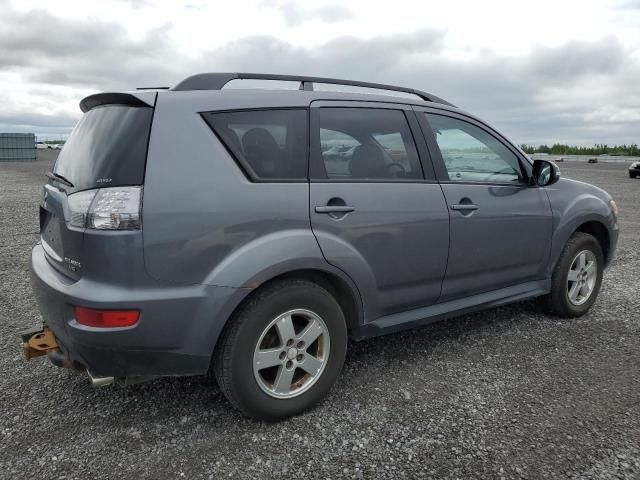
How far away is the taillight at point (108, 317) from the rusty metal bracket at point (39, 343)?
54 cm

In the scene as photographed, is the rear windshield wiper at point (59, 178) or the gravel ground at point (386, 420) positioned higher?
the rear windshield wiper at point (59, 178)

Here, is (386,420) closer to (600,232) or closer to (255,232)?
(255,232)

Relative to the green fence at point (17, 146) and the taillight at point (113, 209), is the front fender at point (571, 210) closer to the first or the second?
the taillight at point (113, 209)

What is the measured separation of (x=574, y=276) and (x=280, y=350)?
9.31 feet

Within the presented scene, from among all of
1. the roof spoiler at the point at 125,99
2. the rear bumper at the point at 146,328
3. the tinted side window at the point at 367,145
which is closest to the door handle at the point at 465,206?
the tinted side window at the point at 367,145

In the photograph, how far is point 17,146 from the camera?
35.1 meters

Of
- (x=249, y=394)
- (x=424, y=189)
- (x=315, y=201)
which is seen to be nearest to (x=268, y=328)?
(x=249, y=394)

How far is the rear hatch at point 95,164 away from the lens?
247 centimetres

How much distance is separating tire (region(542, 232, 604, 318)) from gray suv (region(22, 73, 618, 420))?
0.89 metres

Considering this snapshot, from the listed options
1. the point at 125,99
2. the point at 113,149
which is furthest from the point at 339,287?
the point at 125,99

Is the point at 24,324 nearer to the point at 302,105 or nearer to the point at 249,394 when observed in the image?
the point at 249,394

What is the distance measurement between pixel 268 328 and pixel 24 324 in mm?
2680

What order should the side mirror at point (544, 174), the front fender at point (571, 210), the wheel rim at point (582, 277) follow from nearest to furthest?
the side mirror at point (544, 174) → the front fender at point (571, 210) → the wheel rim at point (582, 277)

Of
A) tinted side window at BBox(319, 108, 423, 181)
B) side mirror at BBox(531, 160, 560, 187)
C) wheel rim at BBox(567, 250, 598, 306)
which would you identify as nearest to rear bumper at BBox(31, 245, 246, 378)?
tinted side window at BBox(319, 108, 423, 181)
